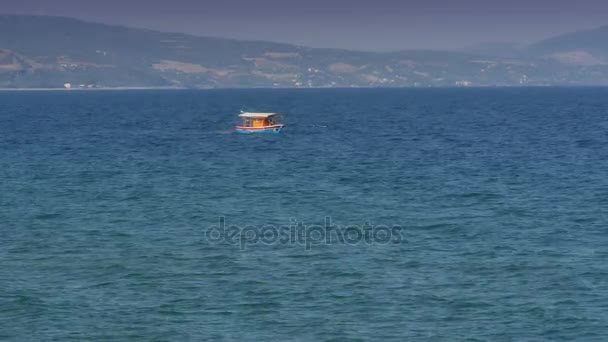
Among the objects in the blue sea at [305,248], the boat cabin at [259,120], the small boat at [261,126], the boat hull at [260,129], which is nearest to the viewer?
the blue sea at [305,248]

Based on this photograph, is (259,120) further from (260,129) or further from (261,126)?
(260,129)

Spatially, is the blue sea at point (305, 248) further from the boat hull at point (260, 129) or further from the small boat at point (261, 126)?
the small boat at point (261, 126)

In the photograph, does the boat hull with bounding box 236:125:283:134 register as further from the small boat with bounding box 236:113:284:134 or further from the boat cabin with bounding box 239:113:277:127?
the boat cabin with bounding box 239:113:277:127

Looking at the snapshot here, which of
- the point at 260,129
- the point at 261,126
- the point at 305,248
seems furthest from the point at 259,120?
→ the point at 305,248

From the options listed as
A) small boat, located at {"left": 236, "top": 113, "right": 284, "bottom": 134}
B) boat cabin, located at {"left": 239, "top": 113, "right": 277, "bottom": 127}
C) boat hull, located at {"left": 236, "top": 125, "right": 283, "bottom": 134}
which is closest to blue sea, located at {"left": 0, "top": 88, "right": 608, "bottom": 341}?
boat hull, located at {"left": 236, "top": 125, "right": 283, "bottom": 134}

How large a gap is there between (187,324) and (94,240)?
18953mm

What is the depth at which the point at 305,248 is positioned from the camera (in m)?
56.8

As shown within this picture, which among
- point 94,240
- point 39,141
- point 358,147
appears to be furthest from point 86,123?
point 94,240

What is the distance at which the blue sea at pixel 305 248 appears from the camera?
42.5m

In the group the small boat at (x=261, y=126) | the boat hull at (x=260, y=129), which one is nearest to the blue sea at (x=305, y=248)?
the boat hull at (x=260, y=129)

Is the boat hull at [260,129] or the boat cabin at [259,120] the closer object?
the boat hull at [260,129]

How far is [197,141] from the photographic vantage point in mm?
137750

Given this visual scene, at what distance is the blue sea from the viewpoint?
42500 mm

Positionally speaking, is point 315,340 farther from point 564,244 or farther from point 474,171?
point 474,171
